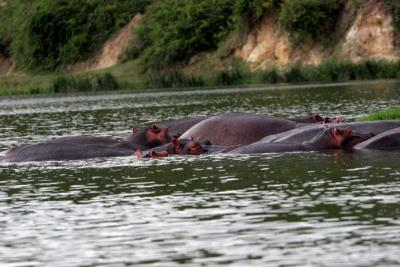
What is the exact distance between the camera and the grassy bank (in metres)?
58.3

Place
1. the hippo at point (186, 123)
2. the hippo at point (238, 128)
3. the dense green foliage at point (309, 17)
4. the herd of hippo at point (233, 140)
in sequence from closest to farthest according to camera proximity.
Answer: the herd of hippo at point (233, 140), the hippo at point (238, 128), the hippo at point (186, 123), the dense green foliage at point (309, 17)

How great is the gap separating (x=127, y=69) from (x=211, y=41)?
6.48 m

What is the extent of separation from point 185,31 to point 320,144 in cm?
5534

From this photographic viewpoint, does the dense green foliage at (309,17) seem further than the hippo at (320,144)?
Yes

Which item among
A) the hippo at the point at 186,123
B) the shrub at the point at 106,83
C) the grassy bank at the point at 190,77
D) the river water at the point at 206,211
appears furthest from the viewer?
the shrub at the point at 106,83

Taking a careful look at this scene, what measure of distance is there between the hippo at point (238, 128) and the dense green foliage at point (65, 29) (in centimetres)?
6315

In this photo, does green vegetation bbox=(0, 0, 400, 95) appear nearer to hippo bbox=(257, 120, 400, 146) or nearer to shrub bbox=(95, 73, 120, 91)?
shrub bbox=(95, 73, 120, 91)

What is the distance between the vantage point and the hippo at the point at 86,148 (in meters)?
21.3

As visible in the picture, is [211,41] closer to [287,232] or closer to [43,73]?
[43,73]

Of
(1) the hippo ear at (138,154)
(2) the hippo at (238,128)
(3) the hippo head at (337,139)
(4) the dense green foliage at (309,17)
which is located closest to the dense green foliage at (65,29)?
(4) the dense green foliage at (309,17)

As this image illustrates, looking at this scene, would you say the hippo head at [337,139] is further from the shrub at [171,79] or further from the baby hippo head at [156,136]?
the shrub at [171,79]

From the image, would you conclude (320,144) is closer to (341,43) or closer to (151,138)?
(151,138)

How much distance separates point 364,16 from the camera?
60219 mm

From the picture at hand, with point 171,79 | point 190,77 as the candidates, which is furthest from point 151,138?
point 171,79
